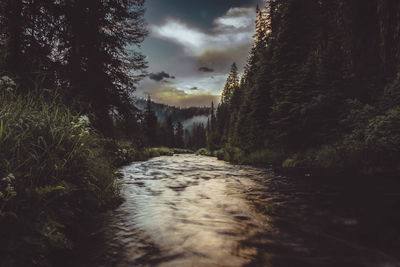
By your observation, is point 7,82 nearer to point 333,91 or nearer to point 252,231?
point 252,231

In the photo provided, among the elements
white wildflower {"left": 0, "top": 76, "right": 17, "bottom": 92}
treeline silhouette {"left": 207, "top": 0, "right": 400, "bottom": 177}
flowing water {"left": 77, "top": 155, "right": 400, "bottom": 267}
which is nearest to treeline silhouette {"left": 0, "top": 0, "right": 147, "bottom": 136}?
white wildflower {"left": 0, "top": 76, "right": 17, "bottom": 92}

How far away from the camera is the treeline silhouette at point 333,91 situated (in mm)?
9672

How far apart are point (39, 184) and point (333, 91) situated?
15.9 m

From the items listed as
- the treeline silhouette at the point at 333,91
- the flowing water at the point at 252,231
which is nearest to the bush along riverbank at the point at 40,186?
the flowing water at the point at 252,231

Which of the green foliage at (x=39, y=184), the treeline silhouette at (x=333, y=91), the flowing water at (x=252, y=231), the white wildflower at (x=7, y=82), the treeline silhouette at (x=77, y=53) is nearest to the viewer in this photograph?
the green foliage at (x=39, y=184)

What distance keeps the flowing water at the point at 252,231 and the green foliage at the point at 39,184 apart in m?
0.55

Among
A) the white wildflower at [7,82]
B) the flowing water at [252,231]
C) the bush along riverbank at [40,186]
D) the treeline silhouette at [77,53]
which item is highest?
the treeline silhouette at [77,53]

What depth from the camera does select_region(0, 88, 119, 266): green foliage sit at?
1924 millimetres

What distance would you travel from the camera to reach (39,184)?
257 centimetres

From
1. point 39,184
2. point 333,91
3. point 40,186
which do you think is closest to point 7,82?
point 39,184

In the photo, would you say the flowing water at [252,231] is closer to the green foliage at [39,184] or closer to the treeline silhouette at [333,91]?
the green foliage at [39,184]

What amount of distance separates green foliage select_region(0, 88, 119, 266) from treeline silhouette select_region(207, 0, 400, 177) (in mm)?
10290

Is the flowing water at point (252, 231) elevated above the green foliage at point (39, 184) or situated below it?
below

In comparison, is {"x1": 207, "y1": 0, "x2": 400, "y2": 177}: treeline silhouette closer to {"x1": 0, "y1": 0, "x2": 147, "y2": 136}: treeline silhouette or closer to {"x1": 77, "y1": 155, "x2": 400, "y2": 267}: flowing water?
{"x1": 77, "y1": 155, "x2": 400, "y2": 267}: flowing water
